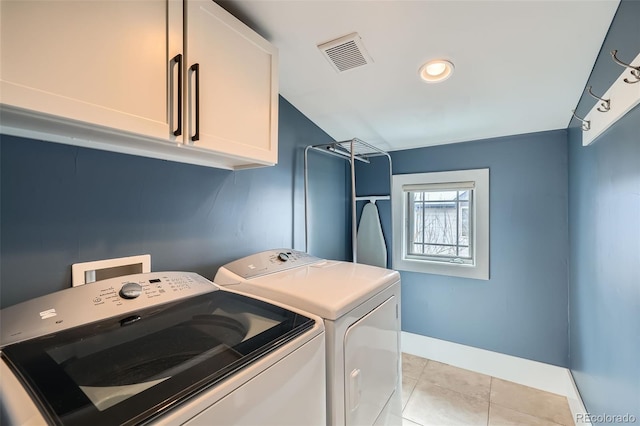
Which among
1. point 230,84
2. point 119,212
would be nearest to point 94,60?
point 230,84

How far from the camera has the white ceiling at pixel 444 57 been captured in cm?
117

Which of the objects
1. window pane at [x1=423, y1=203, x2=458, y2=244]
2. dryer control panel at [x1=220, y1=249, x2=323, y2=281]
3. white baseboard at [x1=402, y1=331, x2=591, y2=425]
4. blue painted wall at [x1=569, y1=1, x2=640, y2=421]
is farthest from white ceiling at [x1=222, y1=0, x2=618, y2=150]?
white baseboard at [x1=402, y1=331, x2=591, y2=425]

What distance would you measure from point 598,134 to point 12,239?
2460 mm

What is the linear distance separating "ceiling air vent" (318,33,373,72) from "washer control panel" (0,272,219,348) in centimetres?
133

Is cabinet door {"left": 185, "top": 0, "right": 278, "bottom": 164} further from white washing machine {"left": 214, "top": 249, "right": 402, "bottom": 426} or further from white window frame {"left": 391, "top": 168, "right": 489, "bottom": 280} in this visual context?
white window frame {"left": 391, "top": 168, "right": 489, "bottom": 280}

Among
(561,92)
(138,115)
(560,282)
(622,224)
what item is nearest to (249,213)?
(138,115)

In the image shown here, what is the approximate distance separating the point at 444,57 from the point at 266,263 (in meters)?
1.49

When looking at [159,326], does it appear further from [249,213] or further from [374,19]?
[374,19]

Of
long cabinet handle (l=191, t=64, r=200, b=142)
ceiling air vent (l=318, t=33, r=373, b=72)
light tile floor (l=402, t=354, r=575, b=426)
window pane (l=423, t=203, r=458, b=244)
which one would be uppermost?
ceiling air vent (l=318, t=33, r=373, b=72)

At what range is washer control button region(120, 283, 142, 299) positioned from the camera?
0.98 metres

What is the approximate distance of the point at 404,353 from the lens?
2.77 metres

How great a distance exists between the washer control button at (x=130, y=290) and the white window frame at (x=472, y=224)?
2328 mm

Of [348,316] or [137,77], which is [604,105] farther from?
[137,77]

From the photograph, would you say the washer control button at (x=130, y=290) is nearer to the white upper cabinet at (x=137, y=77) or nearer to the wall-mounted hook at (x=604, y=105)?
the white upper cabinet at (x=137, y=77)
